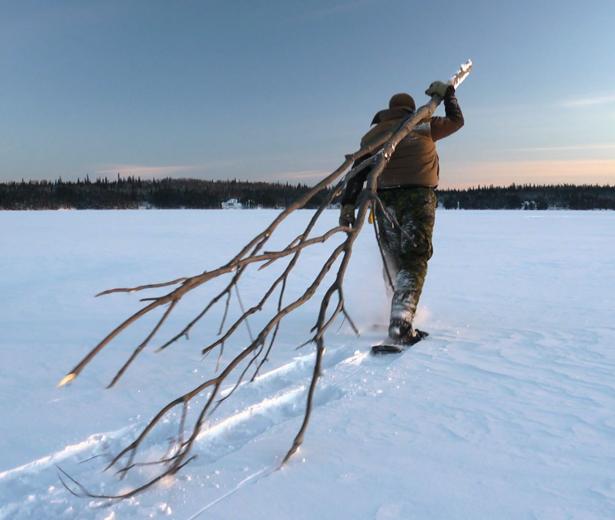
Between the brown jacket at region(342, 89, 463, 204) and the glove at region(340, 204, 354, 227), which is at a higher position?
the brown jacket at region(342, 89, 463, 204)

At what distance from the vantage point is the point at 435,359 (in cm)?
301

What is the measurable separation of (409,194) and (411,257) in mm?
478

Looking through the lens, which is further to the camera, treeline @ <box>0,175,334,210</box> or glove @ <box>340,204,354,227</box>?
treeline @ <box>0,175,334,210</box>

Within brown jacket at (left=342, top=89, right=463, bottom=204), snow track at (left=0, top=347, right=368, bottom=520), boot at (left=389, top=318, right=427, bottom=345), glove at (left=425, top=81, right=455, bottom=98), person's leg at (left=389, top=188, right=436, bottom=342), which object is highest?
glove at (left=425, top=81, right=455, bottom=98)

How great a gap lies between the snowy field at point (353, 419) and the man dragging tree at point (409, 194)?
388 millimetres

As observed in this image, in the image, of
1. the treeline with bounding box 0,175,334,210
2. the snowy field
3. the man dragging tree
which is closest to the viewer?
the snowy field

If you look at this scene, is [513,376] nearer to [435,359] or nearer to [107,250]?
[435,359]

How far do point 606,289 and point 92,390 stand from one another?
17.0ft

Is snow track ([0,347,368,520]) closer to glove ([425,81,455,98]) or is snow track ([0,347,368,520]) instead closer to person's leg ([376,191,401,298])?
person's leg ([376,191,401,298])

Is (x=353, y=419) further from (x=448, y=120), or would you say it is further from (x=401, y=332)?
(x=448, y=120)

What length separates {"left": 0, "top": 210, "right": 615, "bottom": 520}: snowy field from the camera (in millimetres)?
1576

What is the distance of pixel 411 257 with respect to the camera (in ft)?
11.8

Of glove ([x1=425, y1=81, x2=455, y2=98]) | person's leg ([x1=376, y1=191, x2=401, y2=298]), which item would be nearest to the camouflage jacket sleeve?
glove ([x1=425, y1=81, x2=455, y2=98])

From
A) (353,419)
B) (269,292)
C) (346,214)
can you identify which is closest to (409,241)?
(346,214)
